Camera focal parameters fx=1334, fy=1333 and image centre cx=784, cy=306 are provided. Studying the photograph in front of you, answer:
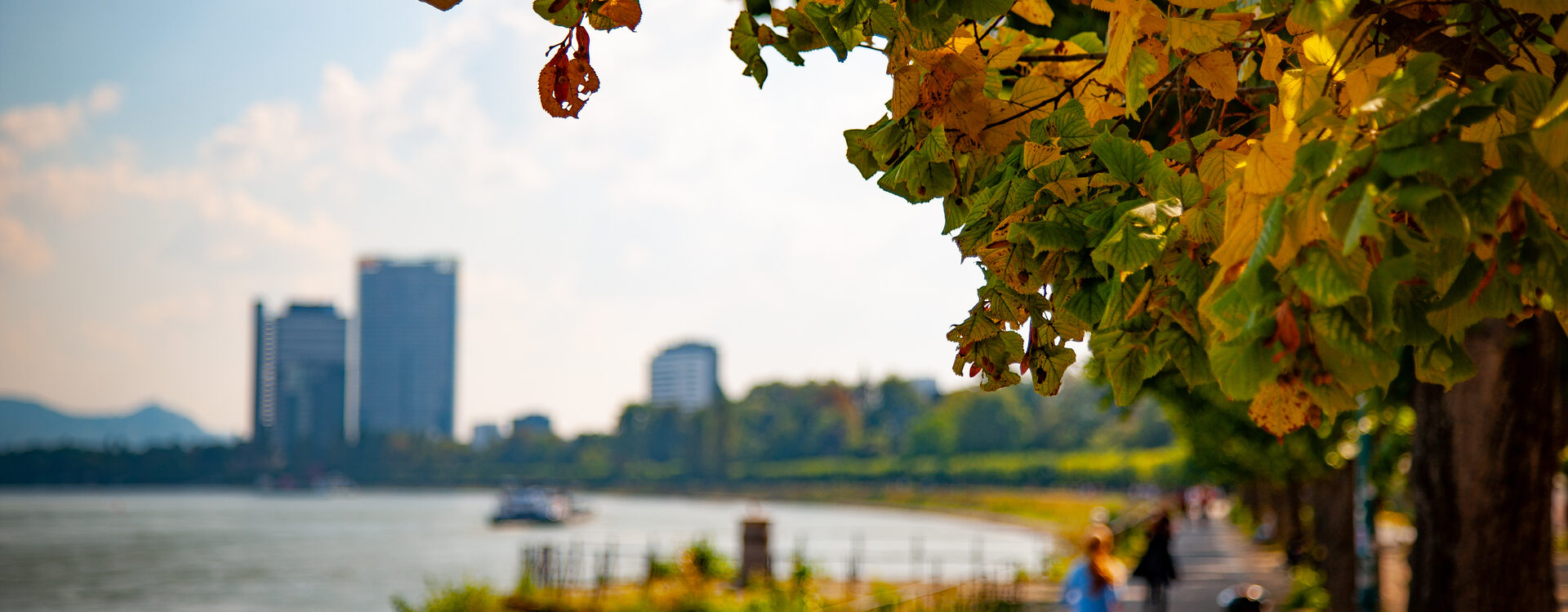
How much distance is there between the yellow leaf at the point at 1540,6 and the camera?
7.90 feet

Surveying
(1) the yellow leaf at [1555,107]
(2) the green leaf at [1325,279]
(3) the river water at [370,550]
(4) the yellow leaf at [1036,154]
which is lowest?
(3) the river water at [370,550]

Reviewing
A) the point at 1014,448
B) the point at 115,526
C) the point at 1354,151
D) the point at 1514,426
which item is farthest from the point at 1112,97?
the point at 1014,448

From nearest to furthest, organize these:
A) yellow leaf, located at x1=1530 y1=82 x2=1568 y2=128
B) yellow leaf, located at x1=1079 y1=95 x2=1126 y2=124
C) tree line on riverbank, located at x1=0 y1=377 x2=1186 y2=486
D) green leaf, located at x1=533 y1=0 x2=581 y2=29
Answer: yellow leaf, located at x1=1530 y1=82 x2=1568 y2=128 → green leaf, located at x1=533 y1=0 x2=581 y2=29 → yellow leaf, located at x1=1079 y1=95 x2=1126 y2=124 → tree line on riverbank, located at x1=0 y1=377 x2=1186 y2=486

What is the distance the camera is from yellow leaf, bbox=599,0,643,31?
3.21 m

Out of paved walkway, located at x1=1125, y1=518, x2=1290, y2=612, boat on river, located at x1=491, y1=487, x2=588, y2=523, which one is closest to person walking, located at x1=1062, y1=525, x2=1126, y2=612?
paved walkway, located at x1=1125, y1=518, x2=1290, y2=612

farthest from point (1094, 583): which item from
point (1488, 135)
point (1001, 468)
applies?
point (1001, 468)

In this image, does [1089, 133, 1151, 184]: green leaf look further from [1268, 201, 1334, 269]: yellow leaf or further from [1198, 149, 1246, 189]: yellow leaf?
[1268, 201, 1334, 269]: yellow leaf

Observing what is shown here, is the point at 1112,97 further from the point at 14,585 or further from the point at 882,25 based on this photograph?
the point at 14,585

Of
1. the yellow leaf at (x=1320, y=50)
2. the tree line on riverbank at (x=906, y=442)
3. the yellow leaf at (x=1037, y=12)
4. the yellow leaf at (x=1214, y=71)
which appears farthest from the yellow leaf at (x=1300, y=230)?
the tree line on riverbank at (x=906, y=442)

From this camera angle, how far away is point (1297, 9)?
226cm

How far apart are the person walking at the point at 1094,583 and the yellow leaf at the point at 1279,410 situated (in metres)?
7.45

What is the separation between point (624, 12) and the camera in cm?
Result: 322

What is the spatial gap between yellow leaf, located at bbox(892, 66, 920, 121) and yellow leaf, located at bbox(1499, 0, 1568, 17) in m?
1.30

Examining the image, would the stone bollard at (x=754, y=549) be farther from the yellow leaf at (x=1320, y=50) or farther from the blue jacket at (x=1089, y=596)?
the yellow leaf at (x=1320, y=50)
